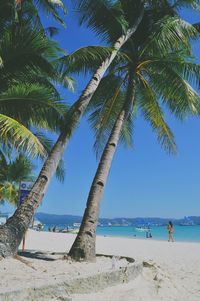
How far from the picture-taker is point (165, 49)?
12336mm

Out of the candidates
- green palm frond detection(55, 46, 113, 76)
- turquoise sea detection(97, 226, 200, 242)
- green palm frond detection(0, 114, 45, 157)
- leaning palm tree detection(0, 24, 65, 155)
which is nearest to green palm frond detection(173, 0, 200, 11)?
green palm frond detection(55, 46, 113, 76)

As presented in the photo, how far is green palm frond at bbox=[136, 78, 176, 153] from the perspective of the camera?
13.1 m

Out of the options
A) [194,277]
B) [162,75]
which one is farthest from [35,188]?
[162,75]

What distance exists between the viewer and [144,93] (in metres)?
13.3

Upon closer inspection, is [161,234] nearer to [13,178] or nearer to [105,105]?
[13,178]

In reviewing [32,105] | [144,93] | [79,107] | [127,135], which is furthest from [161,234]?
[79,107]

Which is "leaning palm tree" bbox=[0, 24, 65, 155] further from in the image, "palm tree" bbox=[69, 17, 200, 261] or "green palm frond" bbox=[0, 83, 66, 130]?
"palm tree" bbox=[69, 17, 200, 261]

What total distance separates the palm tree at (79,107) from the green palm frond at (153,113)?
2.00 m

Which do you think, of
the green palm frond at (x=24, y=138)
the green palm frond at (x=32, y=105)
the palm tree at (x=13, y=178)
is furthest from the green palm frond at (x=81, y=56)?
the palm tree at (x=13, y=178)

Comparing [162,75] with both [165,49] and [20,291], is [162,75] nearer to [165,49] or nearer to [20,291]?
[165,49]

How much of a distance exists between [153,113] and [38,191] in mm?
6432

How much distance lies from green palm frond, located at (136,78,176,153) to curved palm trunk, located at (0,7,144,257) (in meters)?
2.76

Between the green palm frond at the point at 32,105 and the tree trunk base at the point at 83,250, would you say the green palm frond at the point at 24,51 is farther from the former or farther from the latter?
the tree trunk base at the point at 83,250

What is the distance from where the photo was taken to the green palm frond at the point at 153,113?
1305cm
